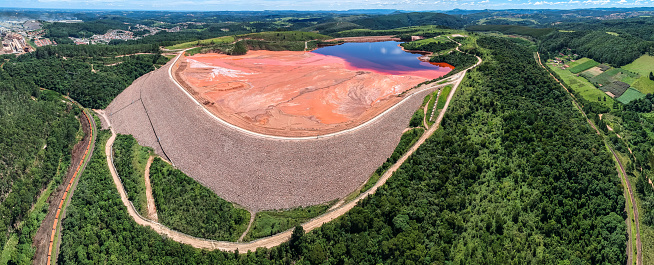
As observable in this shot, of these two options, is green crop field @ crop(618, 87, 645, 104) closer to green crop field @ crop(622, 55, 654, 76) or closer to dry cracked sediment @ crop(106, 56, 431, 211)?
green crop field @ crop(622, 55, 654, 76)

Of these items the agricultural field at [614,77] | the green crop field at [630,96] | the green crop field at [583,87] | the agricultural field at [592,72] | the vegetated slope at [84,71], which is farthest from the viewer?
the agricultural field at [592,72]

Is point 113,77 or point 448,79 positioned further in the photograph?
point 113,77

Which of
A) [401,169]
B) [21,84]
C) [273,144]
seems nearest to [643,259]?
[401,169]

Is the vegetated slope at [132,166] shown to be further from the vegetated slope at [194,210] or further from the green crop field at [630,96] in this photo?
the green crop field at [630,96]

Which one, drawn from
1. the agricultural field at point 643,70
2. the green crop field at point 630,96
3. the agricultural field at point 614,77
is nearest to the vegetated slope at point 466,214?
the green crop field at point 630,96

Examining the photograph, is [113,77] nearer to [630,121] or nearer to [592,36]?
[630,121]

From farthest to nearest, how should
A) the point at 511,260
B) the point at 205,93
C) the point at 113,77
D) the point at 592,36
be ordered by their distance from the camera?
the point at 592,36 < the point at 113,77 < the point at 205,93 < the point at 511,260

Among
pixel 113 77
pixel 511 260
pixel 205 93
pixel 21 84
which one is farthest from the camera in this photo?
pixel 113 77
